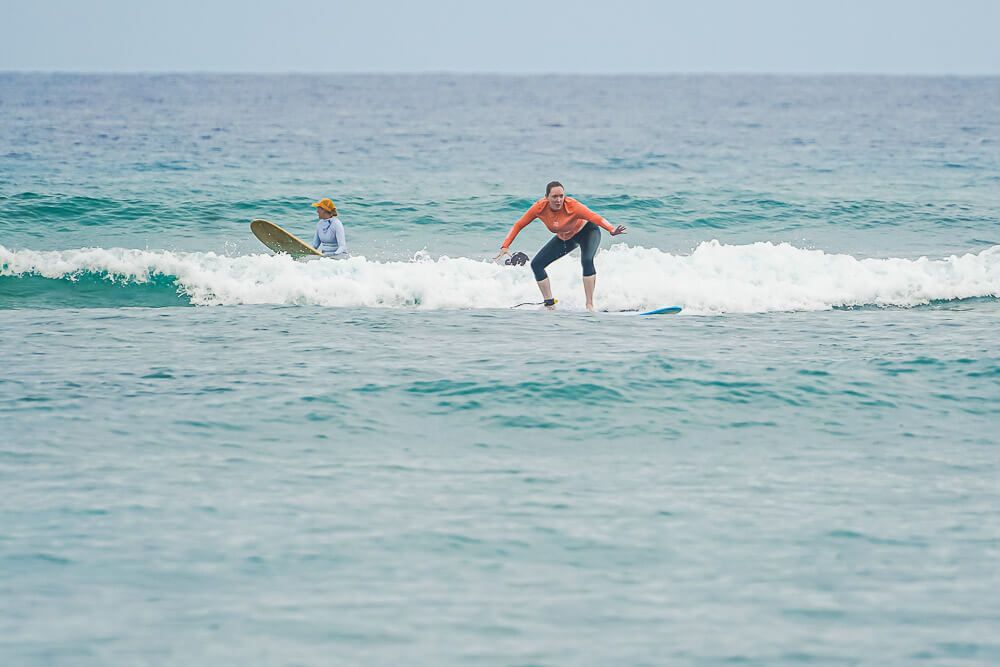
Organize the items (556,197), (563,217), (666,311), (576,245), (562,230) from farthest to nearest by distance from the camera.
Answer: (666,311), (576,245), (562,230), (563,217), (556,197)

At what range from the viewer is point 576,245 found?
15.3m

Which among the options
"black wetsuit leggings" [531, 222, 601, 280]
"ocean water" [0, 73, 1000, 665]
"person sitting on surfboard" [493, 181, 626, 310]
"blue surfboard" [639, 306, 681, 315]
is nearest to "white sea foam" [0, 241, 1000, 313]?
"ocean water" [0, 73, 1000, 665]

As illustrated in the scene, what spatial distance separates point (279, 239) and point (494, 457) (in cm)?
1090

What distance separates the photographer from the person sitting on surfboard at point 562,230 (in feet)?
48.2

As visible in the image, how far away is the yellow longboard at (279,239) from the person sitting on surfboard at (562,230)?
4822 millimetres

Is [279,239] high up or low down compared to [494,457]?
up

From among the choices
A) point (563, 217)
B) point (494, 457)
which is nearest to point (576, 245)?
point (563, 217)

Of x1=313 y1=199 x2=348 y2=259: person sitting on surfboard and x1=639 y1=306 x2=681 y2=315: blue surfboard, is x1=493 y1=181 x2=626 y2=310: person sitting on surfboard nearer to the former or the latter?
x1=639 y1=306 x2=681 y2=315: blue surfboard

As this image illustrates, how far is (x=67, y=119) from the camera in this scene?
193 feet

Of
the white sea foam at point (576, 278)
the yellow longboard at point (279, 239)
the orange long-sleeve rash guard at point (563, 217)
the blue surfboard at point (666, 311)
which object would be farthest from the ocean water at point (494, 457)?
the orange long-sleeve rash guard at point (563, 217)

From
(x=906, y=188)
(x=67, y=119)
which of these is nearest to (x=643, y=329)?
(x=906, y=188)

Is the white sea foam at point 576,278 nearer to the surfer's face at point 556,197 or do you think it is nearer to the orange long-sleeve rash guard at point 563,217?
the orange long-sleeve rash guard at point 563,217

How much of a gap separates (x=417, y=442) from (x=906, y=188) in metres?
25.2

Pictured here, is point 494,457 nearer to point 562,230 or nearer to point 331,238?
point 562,230
